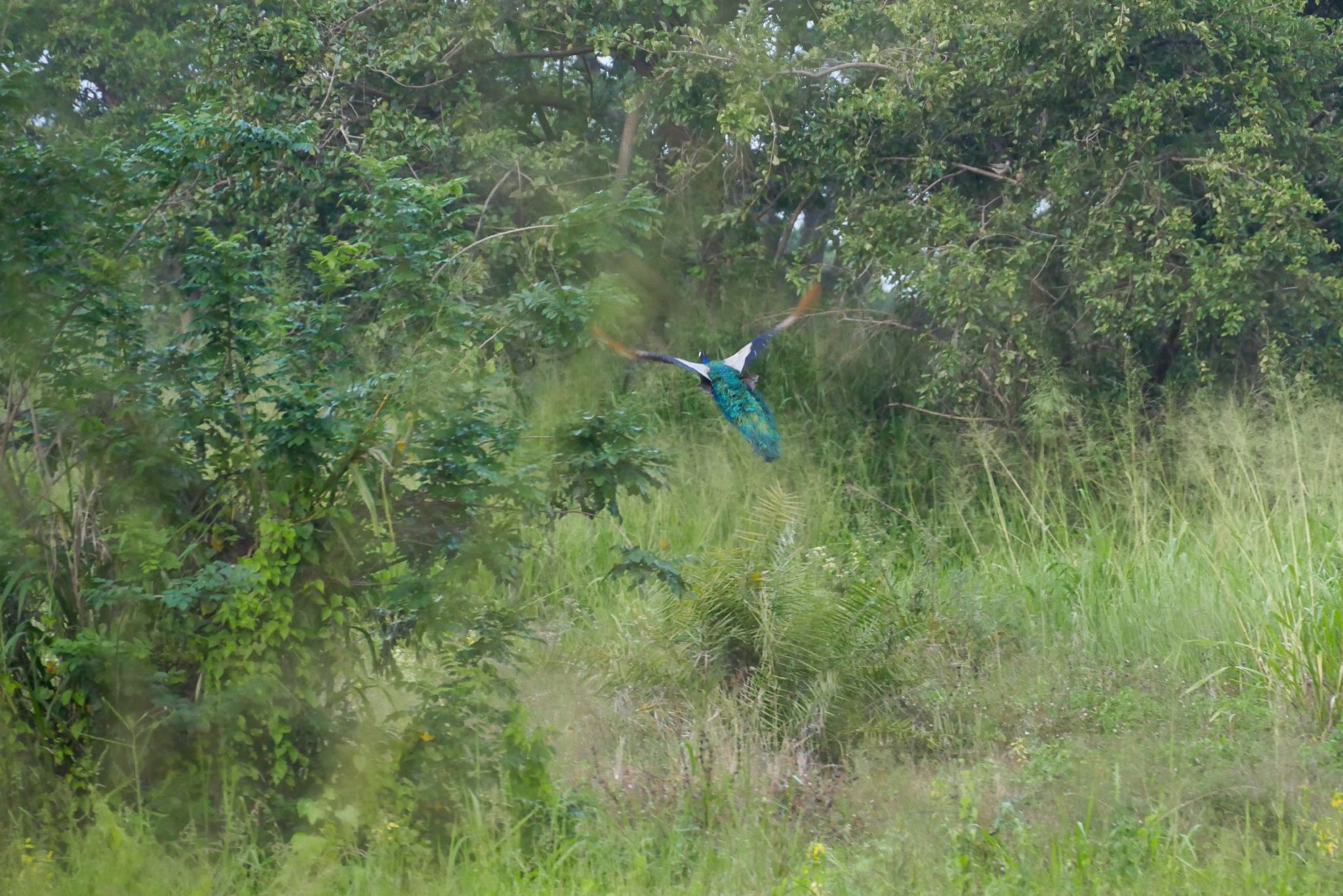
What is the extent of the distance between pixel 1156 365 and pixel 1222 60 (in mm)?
1685

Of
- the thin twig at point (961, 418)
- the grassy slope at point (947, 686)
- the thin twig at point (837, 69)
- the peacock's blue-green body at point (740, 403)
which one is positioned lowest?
the grassy slope at point (947, 686)

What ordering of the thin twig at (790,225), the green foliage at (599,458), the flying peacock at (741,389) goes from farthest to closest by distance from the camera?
the thin twig at (790,225) < the flying peacock at (741,389) < the green foliage at (599,458)

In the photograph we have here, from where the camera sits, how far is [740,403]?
5.59m

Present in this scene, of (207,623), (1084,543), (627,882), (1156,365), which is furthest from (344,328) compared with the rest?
(1156,365)

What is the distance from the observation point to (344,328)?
149 inches

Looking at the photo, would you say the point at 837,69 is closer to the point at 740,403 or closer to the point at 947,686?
the point at 740,403

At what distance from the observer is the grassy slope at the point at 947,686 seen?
3.44 metres

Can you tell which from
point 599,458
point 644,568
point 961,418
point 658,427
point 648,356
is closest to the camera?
point 599,458

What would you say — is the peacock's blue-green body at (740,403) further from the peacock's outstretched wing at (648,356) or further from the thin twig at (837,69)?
the thin twig at (837,69)

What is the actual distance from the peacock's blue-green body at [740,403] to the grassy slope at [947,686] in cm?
35

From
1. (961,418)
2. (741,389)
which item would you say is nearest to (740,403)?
(741,389)

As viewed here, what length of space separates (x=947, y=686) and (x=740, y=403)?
1.41 m

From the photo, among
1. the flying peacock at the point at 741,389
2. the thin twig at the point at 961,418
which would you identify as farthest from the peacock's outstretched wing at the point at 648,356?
the thin twig at the point at 961,418

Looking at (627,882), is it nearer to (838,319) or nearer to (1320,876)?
(1320,876)
